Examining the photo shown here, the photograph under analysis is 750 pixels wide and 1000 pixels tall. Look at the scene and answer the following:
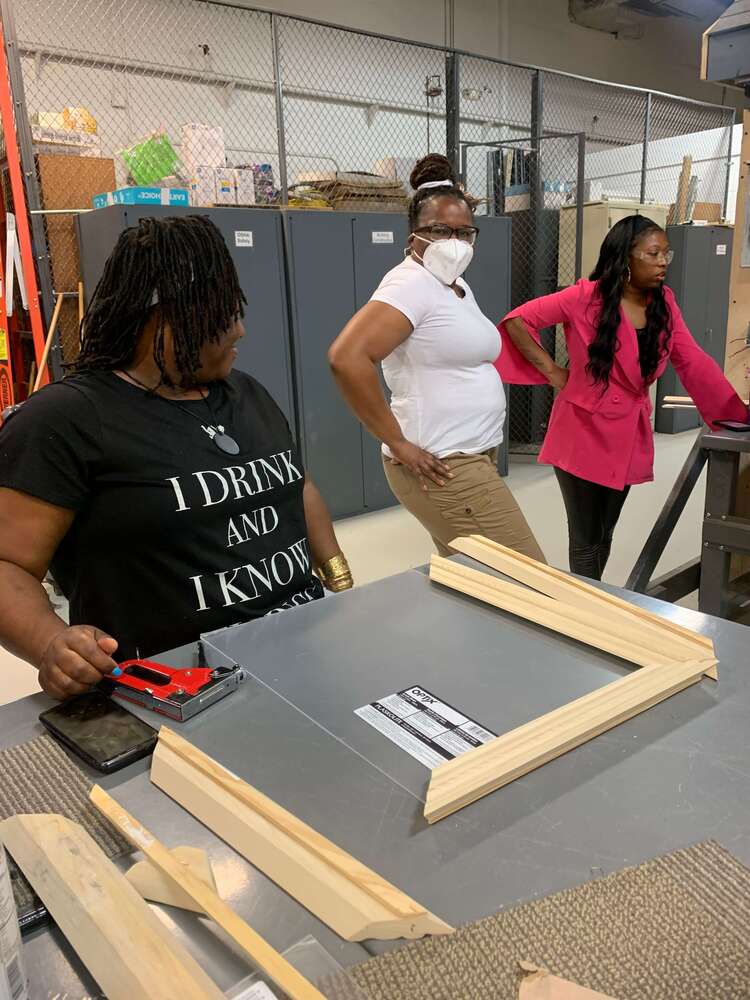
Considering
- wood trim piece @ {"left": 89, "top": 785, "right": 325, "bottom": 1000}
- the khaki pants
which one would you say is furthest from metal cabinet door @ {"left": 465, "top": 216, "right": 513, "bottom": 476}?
wood trim piece @ {"left": 89, "top": 785, "right": 325, "bottom": 1000}

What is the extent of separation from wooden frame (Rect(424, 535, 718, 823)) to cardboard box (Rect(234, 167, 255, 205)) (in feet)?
10.8

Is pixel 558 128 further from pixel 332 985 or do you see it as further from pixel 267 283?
pixel 332 985

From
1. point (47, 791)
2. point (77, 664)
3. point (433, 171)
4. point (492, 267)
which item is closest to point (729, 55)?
point (433, 171)

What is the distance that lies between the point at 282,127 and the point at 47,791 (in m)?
4.15

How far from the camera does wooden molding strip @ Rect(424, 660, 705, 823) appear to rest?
2.41 ft

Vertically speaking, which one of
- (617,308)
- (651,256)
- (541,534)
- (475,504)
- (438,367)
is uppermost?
(651,256)

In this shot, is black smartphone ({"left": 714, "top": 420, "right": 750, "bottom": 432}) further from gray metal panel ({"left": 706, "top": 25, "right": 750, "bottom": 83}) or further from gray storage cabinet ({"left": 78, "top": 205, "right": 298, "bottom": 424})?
gray storage cabinet ({"left": 78, "top": 205, "right": 298, "bottom": 424})

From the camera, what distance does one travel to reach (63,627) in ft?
3.37

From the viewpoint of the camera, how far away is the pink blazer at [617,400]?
2.33 meters

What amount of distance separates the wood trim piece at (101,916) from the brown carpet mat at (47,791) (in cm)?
2

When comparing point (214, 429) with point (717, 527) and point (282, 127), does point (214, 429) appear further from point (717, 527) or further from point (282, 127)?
point (282, 127)

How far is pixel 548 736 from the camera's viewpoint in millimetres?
806

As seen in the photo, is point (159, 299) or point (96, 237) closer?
point (159, 299)

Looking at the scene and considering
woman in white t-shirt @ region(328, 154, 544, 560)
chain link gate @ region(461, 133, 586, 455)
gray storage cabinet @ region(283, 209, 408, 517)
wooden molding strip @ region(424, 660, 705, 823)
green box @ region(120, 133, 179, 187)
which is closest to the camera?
wooden molding strip @ region(424, 660, 705, 823)
